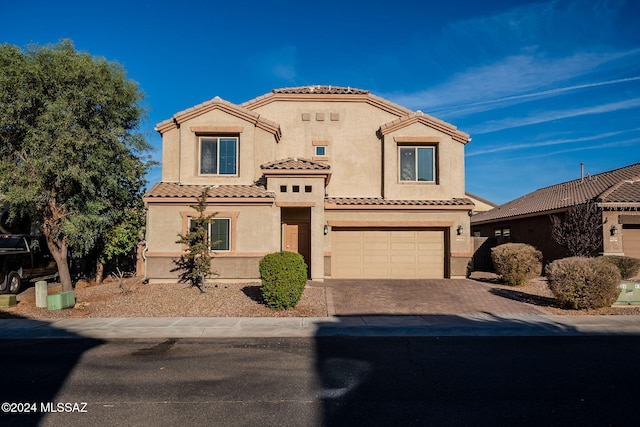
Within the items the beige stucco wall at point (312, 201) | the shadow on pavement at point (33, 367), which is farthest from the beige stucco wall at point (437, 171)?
the shadow on pavement at point (33, 367)

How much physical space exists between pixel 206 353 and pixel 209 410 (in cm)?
289

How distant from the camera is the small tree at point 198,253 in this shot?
1410 centimetres

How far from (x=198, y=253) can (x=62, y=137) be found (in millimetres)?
5512

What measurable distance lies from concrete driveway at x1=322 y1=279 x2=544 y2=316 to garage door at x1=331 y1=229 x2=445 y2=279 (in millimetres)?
1023

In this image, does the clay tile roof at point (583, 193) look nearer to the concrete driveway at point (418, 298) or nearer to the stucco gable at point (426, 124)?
the stucco gable at point (426, 124)

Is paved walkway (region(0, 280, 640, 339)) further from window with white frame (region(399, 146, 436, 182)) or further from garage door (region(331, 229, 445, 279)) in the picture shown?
window with white frame (region(399, 146, 436, 182))

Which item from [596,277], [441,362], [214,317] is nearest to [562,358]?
[441,362]

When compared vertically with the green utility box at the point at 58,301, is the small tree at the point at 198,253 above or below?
above

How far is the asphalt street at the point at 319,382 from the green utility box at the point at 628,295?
4.35 metres

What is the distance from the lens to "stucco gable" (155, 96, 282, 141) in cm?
Answer: 1823

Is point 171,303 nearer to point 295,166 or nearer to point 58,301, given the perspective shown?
point 58,301

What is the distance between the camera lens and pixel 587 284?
40.1ft

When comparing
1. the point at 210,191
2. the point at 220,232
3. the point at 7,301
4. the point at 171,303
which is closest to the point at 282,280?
the point at 171,303

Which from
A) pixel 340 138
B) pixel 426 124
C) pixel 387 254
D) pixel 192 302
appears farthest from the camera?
pixel 340 138
